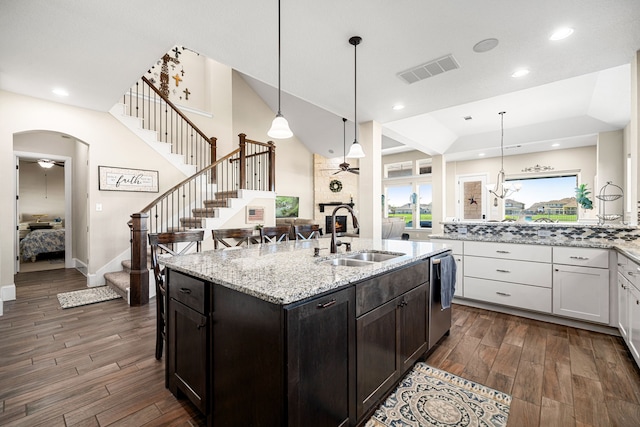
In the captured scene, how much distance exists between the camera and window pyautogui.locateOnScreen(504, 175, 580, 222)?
7203 mm

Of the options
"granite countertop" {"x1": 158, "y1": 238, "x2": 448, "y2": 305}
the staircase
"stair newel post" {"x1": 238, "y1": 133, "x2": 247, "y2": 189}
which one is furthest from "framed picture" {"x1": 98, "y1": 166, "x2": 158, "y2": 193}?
"granite countertop" {"x1": 158, "y1": 238, "x2": 448, "y2": 305}

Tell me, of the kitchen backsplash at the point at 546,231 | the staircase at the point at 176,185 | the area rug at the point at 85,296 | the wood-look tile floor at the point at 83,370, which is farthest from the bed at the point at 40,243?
the kitchen backsplash at the point at 546,231

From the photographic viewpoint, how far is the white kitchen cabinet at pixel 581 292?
280 cm

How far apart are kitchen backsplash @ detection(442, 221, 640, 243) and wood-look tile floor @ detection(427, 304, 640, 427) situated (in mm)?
996

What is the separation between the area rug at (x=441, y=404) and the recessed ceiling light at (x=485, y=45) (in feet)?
9.36

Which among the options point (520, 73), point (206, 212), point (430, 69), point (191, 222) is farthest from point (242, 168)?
point (520, 73)

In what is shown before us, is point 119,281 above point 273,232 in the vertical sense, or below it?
below

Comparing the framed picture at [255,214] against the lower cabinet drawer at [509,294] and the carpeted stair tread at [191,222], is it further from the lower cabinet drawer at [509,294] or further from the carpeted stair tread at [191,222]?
the lower cabinet drawer at [509,294]

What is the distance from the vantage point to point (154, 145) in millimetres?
5320

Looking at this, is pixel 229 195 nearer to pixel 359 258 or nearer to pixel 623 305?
pixel 359 258

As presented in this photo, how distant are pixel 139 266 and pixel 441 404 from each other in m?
3.73

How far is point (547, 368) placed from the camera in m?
2.22

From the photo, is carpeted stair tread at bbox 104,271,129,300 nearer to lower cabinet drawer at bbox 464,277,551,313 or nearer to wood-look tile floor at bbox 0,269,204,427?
wood-look tile floor at bbox 0,269,204,427

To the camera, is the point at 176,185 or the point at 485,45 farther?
the point at 176,185
